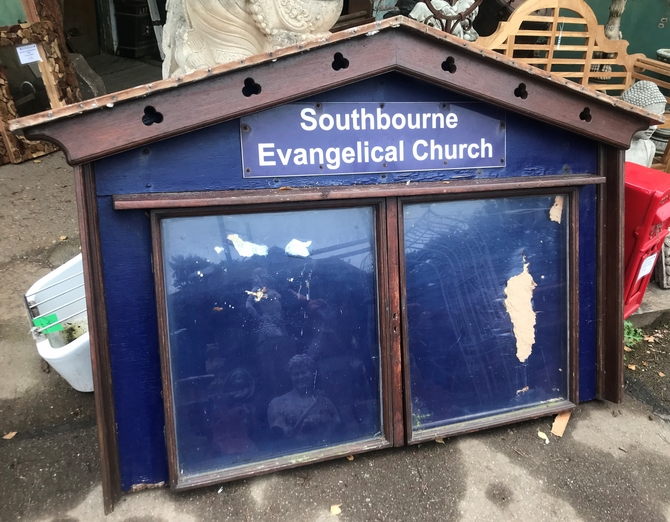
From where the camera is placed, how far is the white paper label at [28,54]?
18.9 feet

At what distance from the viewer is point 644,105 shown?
12.3ft

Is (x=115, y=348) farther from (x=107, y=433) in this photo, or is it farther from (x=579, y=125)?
(x=579, y=125)

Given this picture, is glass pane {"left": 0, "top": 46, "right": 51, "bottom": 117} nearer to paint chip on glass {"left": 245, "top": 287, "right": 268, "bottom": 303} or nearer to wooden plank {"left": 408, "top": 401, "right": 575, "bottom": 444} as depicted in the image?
paint chip on glass {"left": 245, "top": 287, "right": 268, "bottom": 303}

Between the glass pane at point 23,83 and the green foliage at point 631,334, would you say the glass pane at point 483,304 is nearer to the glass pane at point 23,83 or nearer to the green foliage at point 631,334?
the green foliage at point 631,334

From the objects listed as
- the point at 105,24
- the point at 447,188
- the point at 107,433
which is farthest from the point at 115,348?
the point at 105,24

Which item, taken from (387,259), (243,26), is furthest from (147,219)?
(243,26)

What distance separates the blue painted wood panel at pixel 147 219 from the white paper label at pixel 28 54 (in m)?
5.13

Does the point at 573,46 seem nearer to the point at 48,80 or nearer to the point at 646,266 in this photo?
the point at 646,266

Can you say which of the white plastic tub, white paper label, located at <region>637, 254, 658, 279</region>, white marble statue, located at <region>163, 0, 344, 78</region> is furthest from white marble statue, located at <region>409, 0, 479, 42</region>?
the white plastic tub

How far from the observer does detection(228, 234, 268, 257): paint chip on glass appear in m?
1.98

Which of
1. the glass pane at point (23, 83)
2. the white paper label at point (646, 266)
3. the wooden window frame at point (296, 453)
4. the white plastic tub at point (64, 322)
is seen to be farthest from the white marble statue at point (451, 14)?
the glass pane at point (23, 83)

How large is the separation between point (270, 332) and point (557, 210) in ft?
4.47

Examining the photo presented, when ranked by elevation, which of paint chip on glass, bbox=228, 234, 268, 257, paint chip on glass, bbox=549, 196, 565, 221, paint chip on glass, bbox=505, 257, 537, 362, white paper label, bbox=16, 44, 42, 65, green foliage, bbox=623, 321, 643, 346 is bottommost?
green foliage, bbox=623, 321, 643, 346

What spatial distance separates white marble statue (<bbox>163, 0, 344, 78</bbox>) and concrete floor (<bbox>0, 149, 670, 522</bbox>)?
193 cm
